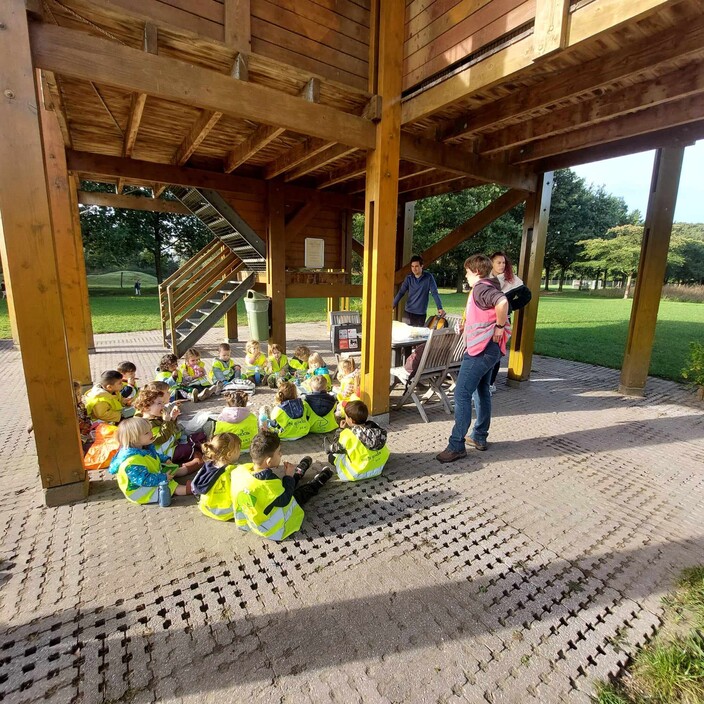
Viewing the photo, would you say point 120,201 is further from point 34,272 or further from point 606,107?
point 606,107

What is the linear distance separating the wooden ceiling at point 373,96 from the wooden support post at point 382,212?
0.19 metres

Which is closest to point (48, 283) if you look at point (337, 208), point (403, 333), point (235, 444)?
point (235, 444)

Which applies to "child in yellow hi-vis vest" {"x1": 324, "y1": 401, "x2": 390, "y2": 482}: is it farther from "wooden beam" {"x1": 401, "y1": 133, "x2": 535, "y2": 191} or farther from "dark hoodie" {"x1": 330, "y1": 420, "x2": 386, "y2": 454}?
"wooden beam" {"x1": 401, "y1": 133, "x2": 535, "y2": 191}

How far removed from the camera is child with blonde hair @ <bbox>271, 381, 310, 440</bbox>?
13.0 feet

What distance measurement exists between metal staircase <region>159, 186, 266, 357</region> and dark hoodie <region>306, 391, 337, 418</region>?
4025 mm

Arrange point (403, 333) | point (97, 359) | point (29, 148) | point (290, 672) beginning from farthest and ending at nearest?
point (97, 359) < point (403, 333) < point (29, 148) < point (290, 672)

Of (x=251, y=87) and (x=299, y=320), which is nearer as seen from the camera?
(x=251, y=87)

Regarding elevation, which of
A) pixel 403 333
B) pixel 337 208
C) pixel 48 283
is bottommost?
pixel 403 333

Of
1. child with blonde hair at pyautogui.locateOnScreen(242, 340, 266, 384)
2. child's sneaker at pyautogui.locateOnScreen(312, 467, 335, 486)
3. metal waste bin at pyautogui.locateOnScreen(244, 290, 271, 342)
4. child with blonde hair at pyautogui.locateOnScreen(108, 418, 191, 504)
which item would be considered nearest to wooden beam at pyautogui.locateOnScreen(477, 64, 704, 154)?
child with blonde hair at pyautogui.locateOnScreen(242, 340, 266, 384)

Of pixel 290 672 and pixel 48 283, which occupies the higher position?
pixel 48 283

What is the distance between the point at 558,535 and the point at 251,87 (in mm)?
4203

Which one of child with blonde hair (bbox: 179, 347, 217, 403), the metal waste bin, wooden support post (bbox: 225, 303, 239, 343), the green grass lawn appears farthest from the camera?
wooden support post (bbox: 225, 303, 239, 343)

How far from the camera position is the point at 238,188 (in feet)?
22.5

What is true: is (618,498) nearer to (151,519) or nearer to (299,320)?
(151,519)
